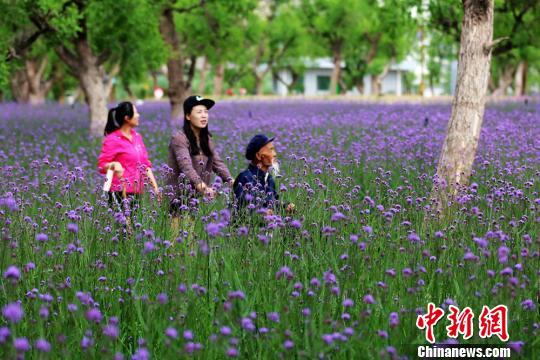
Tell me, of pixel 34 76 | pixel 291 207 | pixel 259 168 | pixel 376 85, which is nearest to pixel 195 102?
pixel 259 168

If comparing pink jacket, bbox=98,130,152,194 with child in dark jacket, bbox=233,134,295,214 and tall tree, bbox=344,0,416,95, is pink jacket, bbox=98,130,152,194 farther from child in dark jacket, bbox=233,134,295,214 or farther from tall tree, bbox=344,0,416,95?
tall tree, bbox=344,0,416,95

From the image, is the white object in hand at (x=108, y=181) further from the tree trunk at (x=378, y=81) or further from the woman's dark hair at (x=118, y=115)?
the tree trunk at (x=378, y=81)

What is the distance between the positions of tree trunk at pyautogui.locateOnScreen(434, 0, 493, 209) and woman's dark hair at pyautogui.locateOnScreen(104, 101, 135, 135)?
10.4 ft

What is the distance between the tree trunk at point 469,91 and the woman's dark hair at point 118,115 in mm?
3165

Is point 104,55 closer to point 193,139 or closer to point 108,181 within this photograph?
point 193,139

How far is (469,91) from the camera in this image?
7309 millimetres

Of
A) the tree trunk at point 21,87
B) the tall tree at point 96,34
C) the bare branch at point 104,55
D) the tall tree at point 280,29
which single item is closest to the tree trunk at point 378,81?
the tall tree at point 280,29

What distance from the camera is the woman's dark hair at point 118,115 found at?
692 cm

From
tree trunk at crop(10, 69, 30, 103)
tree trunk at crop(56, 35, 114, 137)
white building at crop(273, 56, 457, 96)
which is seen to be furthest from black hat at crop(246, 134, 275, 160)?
white building at crop(273, 56, 457, 96)

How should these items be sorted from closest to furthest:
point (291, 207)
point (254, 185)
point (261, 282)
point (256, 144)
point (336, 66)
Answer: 1. point (261, 282)
2. point (291, 207)
3. point (254, 185)
4. point (256, 144)
5. point (336, 66)

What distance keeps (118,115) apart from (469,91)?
3551mm

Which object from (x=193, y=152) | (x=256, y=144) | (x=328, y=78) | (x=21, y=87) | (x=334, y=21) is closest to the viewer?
(x=256, y=144)

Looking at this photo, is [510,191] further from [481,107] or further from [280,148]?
[280,148]

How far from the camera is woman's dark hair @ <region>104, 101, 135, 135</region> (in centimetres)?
692
